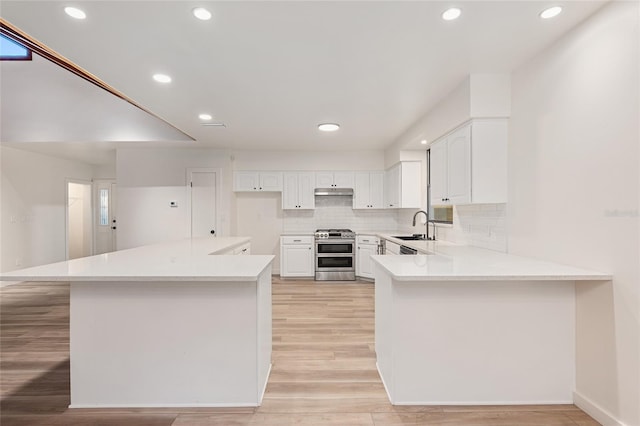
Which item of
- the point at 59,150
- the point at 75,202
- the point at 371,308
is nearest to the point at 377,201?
the point at 371,308

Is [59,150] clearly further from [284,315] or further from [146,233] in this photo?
[284,315]

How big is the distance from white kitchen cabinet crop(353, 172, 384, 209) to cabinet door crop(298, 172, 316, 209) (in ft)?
2.75

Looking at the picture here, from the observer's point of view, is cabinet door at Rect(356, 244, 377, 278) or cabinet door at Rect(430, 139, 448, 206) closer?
cabinet door at Rect(430, 139, 448, 206)

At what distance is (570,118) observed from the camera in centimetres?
198

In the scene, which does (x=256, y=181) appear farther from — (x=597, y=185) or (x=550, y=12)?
(x=597, y=185)

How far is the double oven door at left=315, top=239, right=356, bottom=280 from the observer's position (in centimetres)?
552

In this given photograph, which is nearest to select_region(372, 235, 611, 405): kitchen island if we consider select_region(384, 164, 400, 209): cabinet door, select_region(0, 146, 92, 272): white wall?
select_region(384, 164, 400, 209): cabinet door

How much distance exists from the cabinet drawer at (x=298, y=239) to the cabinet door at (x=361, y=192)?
1109 mm

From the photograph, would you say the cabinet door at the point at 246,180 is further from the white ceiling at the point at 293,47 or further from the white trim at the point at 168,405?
the white trim at the point at 168,405

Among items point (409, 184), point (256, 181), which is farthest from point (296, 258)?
point (409, 184)

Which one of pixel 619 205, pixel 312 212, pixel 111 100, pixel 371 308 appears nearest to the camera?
pixel 619 205

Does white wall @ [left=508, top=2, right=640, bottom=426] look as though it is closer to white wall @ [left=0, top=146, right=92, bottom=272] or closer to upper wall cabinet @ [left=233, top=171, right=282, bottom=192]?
upper wall cabinet @ [left=233, top=171, right=282, bottom=192]

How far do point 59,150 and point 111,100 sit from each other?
6.93ft

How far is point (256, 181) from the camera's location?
579 cm
